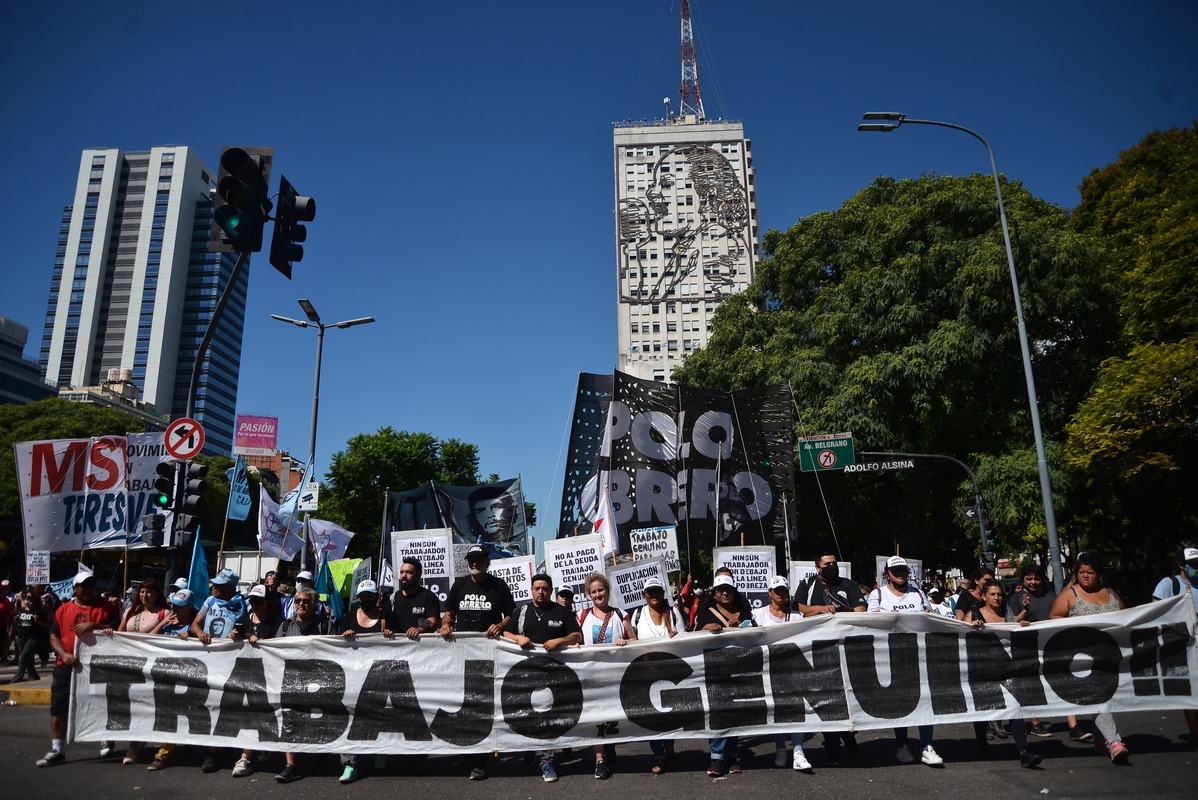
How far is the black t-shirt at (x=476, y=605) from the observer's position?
7730 mm

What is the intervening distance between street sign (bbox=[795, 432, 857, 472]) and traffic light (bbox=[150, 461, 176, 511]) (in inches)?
607

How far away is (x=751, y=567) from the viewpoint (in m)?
12.9

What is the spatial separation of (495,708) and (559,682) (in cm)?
59

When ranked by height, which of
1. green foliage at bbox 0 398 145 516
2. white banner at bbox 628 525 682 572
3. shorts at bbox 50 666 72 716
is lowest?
shorts at bbox 50 666 72 716

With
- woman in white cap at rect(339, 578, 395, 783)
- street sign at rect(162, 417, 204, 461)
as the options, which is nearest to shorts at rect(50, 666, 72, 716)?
woman in white cap at rect(339, 578, 395, 783)

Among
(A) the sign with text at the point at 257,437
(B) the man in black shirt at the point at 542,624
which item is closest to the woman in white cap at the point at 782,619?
(B) the man in black shirt at the point at 542,624

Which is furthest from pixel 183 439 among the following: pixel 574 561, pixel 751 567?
pixel 751 567

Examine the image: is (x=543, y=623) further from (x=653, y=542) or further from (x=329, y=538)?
(x=329, y=538)

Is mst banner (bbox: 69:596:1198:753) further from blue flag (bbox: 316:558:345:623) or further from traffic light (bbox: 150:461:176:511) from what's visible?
blue flag (bbox: 316:558:345:623)

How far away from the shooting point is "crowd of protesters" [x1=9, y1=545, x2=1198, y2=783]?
7066mm

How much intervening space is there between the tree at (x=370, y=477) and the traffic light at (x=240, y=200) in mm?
48335

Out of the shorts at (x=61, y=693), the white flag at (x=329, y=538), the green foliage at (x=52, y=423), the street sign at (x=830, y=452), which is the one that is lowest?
the shorts at (x=61, y=693)

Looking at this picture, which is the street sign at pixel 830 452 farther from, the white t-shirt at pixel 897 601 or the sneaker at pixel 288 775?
the sneaker at pixel 288 775

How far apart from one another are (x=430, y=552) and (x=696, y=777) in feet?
28.8
